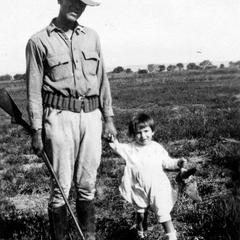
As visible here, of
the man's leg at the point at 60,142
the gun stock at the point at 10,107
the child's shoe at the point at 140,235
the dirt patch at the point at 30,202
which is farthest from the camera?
the dirt patch at the point at 30,202

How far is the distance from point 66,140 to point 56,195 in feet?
1.94

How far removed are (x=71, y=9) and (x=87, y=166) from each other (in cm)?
153

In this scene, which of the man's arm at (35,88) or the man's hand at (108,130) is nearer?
the man's arm at (35,88)

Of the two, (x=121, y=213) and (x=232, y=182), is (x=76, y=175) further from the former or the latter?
(x=232, y=182)

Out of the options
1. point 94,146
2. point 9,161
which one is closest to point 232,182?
point 94,146

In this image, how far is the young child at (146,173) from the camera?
13.6 ft

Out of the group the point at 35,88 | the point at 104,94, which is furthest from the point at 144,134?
the point at 35,88

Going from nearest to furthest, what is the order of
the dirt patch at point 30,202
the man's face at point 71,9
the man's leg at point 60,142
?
the man's face at point 71,9, the man's leg at point 60,142, the dirt patch at point 30,202

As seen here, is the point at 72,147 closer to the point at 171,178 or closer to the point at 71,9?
the point at 71,9

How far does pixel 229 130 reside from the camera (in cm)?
959

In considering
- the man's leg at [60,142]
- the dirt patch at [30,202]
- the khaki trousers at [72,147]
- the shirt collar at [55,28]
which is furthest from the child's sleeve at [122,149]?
the dirt patch at [30,202]

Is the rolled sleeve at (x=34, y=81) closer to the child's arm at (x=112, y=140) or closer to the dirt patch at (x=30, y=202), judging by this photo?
the child's arm at (x=112, y=140)

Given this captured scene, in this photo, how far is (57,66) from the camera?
3.88 m

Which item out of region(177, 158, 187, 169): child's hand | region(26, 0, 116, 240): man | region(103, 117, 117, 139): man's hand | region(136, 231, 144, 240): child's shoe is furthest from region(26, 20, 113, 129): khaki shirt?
region(136, 231, 144, 240): child's shoe
